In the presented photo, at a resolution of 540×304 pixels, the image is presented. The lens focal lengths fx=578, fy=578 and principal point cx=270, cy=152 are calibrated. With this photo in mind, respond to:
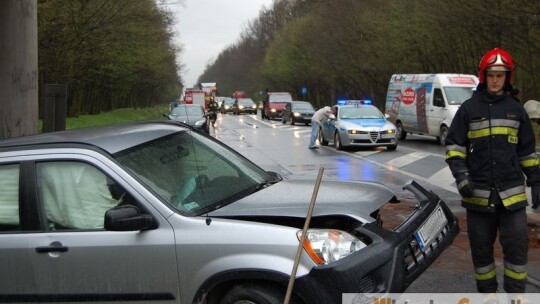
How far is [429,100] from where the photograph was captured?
20.0m

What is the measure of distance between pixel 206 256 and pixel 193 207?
17.8 inches

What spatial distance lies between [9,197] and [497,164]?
3309mm

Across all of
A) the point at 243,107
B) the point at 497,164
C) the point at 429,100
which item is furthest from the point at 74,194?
the point at 243,107

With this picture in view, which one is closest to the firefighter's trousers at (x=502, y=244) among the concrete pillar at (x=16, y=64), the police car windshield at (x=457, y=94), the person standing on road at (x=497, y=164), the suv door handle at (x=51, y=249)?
the person standing on road at (x=497, y=164)

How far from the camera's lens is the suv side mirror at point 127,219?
3.38 meters

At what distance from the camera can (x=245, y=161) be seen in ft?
16.1

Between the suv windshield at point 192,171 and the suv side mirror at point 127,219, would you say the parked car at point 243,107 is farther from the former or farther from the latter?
the suv side mirror at point 127,219

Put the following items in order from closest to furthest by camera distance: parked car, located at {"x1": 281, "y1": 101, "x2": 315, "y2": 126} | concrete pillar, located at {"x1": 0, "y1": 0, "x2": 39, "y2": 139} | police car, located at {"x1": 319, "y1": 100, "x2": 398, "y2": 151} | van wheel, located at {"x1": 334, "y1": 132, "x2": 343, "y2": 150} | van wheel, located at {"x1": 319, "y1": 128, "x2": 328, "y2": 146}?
concrete pillar, located at {"x1": 0, "y1": 0, "x2": 39, "y2": 139} → police car, located at {"x1": 319, "y1": 100, "x2": 398, "y2": 151} → van wheel, located at {"x1": 334, "y1": 132, "x2": 343, "y2": 150} → van wheel, located at {"x1": 319, "y1": 128, "x2": 328, "y2": 146} → parked car, located at {"x1": 281, "y1": 101, "x2": 315, "y2": 126}

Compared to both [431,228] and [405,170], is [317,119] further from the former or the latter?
[431,228]

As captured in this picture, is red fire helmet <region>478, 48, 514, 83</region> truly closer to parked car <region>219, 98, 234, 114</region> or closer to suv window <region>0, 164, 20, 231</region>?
suv window <region>0, 164, 20, 231</region>

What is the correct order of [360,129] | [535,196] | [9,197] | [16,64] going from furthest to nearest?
[360,129]
[16,64]
[535,196]
[9,197]

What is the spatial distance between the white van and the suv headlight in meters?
15.3

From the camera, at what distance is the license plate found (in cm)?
383

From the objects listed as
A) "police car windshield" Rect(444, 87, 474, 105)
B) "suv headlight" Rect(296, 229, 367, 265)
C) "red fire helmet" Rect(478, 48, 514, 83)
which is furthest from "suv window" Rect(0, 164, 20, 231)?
"police car windshield" Rect(444, 87, 474, 105)
